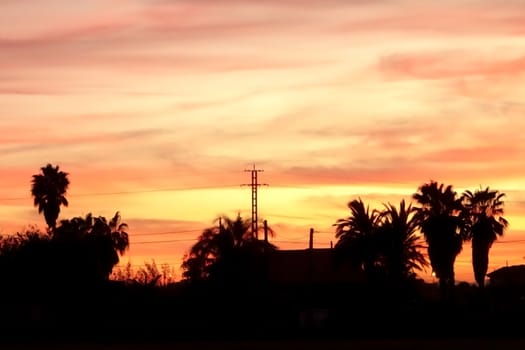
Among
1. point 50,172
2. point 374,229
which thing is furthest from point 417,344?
point 50,172

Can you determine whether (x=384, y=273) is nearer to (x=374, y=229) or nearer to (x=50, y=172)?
(x=374, y=229)

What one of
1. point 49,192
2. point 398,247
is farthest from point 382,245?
point 49,192

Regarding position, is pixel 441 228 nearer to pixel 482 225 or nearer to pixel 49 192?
pixel 482 225

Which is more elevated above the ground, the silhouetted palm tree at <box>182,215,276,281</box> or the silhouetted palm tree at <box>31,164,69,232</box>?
the silhouetted palm tree at <box>31,164,69,232</box>

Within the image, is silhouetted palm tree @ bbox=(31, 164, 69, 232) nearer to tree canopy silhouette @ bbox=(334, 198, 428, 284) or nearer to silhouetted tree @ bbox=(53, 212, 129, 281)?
silhouetted tree @ bbox=(53, 212, 129, 281)

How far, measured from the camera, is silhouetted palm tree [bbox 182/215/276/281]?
98.6 metres

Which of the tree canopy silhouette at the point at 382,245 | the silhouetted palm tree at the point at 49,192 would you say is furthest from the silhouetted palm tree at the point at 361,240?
the silhouetted palm tree at the point at 49,192

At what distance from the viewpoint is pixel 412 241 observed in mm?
100625

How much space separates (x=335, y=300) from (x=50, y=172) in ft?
108

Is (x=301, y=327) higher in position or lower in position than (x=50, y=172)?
lower

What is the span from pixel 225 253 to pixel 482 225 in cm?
2348

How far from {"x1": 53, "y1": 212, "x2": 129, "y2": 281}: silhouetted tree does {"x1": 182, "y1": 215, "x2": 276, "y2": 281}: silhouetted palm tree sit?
729cm

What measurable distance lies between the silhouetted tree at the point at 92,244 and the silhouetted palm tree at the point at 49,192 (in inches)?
97.0

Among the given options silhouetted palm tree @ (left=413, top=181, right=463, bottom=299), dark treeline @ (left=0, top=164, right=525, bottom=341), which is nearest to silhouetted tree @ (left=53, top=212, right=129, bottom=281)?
dark treeline @ (left=0, top=164, right=525, bottom=341)
